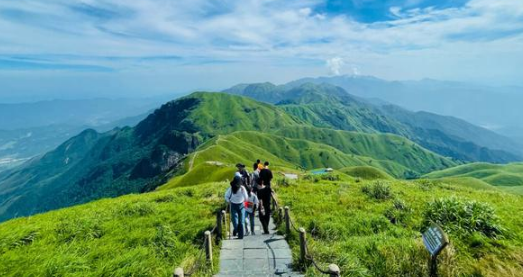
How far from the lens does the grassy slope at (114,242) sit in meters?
8.80

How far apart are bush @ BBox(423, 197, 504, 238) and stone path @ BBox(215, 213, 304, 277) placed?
7045mm

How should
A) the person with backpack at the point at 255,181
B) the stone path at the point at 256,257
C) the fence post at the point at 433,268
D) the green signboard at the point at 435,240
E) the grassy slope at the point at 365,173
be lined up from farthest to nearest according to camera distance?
the grassy slope at the point at 365,173 → the person with backpack at the point at 255,181 → the stone path at the point at 256,257 → the fence post at the point at 433,268 → the green signboard at the point at 435,240

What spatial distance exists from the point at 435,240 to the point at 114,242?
12.1 meters

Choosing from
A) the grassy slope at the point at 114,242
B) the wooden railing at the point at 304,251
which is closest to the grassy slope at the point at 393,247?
the wooden railing at the point at 304,251

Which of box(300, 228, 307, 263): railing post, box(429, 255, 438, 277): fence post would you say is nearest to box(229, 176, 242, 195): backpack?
box(300, 228, 307, 263): railing post

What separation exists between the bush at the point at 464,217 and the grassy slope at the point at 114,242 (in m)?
10.7

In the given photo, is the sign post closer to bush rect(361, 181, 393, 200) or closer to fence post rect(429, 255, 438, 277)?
fence post rect(429, 255, 438, 277)

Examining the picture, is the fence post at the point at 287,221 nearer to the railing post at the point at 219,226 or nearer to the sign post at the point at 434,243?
the railing post at the point at 219,226

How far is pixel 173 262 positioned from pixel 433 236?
871 centimetres

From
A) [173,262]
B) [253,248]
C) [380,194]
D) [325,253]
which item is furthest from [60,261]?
[380,194]

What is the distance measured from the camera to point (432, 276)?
924 cm

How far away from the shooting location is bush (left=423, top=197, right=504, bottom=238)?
1225cm

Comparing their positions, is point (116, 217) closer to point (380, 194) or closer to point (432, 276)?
point (432, 276)

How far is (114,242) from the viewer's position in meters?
12.8
